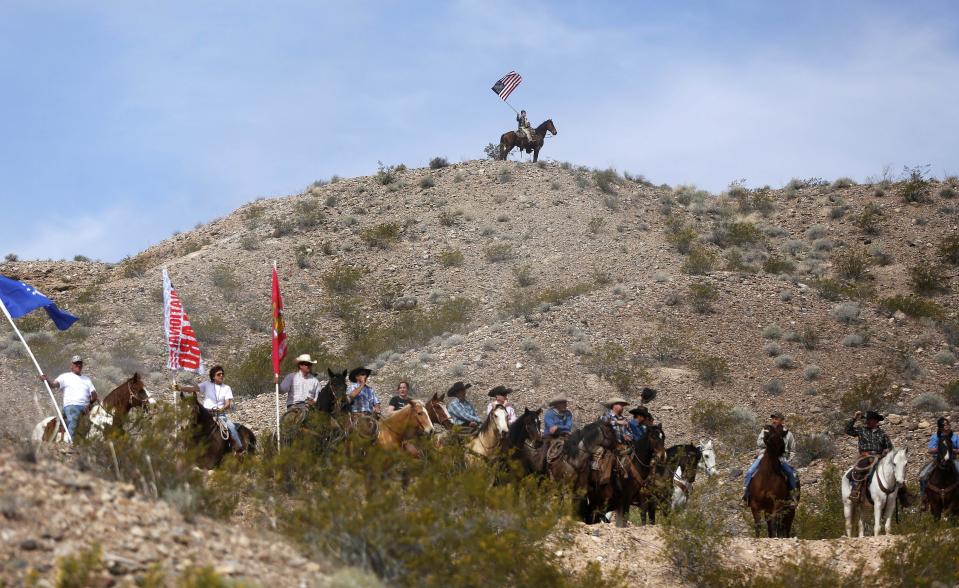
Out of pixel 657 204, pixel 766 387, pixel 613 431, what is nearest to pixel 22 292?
pixel 613 431

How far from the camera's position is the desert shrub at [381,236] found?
47.4 m

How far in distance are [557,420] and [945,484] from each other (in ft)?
20.5

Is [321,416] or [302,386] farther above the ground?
[302,386]

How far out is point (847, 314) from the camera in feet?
111

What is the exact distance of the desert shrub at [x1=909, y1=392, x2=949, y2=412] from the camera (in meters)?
28.0

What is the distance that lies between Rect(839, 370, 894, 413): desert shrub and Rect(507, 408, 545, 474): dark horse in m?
13.3

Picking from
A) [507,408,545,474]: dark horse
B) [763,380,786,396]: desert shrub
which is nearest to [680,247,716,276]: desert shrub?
[763,380,786,396]: desert shrub

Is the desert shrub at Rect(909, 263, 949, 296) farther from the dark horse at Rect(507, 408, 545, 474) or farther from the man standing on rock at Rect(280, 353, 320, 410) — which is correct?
the man standing on rock at Rect(280, 353, 320, 410)

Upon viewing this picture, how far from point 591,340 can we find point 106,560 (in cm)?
2372

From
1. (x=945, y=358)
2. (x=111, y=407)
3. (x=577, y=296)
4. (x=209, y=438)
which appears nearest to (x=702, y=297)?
(x=577, y=296)

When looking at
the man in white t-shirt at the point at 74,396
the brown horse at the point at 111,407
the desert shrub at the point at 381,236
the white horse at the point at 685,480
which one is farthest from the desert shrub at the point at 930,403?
the desert shrub at the point at 381,236

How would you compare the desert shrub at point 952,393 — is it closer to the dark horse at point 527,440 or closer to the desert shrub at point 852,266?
the desert shrub at point 852,266

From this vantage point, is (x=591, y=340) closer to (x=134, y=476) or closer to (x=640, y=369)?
(x=640, y=369)

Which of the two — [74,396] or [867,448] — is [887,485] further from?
[74,396]
